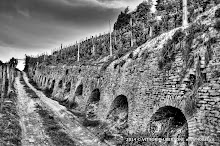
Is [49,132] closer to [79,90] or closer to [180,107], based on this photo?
[180,107]

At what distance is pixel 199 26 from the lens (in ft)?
31.4

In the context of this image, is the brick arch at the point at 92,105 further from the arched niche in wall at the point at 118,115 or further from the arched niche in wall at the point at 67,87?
the arched niche in wall at the point at 67,87

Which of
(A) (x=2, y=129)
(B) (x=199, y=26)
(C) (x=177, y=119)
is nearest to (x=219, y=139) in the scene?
(C) (x=177, y=119)

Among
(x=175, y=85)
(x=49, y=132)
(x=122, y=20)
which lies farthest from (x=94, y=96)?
(x=122, y=20)

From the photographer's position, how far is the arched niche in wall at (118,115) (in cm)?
1370

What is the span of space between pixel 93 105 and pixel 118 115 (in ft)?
16.9

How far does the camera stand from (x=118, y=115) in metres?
15.3

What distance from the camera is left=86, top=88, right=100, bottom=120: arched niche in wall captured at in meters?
18.7

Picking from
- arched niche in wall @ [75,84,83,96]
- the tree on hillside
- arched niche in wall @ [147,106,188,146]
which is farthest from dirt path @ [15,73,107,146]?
the tree on hillside

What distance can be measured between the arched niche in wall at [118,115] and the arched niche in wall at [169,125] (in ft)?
10.7

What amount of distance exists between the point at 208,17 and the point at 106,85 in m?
10.7

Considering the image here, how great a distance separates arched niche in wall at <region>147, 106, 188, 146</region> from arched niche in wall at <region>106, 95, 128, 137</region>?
10.7 ft

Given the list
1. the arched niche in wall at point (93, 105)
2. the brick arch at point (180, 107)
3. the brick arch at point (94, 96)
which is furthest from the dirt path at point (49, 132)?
the brick arch at point (180, 107)

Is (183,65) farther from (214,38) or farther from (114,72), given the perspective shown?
(114,72)
